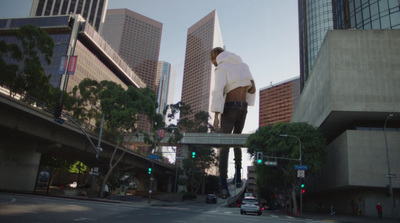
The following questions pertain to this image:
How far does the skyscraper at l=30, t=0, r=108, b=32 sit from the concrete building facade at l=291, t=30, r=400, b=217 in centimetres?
11836

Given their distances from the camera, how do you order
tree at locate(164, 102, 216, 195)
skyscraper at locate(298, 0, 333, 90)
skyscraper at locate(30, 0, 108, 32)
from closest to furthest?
tree at locate(164, 102, 216, 195) < skyscraper at locate(298, 0, 333, 90) < skyscraper at locate(30, 0, 108, 32)

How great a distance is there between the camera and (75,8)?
130375 mm

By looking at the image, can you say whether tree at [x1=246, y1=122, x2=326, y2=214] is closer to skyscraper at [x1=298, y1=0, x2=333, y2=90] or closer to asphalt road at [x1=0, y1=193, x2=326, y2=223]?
asphalt road at [x1=0, y1=193, x2=326, y2=223]

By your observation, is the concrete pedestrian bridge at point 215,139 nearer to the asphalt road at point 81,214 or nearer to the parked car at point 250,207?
the parked car at point 250,207

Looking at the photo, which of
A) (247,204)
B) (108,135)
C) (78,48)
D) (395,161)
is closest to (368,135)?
A: (395,161)

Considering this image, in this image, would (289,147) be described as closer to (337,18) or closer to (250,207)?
(250,207)

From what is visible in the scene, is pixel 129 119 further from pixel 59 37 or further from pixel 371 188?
pixel 59 37

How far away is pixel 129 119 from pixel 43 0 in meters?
115

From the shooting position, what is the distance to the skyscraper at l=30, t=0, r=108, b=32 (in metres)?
123

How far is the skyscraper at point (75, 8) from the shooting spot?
12344 centimetres

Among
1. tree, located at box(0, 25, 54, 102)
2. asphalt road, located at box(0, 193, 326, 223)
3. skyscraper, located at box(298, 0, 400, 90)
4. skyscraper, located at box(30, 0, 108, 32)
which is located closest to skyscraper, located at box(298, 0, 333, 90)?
skyscraper, located at box(298, 0, 400, 90)

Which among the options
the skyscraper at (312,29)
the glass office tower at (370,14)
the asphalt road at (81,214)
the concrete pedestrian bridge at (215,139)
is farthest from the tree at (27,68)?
the skyscraper at (312,29)

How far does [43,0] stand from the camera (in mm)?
125250

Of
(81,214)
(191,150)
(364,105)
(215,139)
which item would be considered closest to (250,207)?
(81,214)
